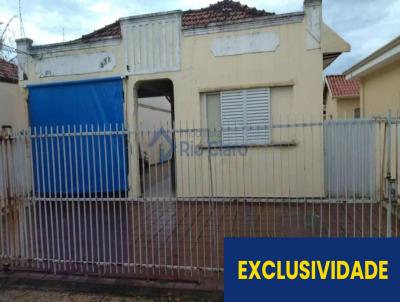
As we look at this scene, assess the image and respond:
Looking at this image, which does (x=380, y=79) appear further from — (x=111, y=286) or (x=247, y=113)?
(x=111, y=286)

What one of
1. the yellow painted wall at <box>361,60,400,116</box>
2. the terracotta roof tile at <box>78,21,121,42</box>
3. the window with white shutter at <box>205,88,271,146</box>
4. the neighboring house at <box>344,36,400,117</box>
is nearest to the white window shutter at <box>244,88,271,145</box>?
the window with white shutter at <box>205,88,271,146</box>

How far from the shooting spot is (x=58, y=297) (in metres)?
3.78

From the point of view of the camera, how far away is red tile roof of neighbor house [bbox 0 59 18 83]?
341 inches

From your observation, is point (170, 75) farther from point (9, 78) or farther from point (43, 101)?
point (9, 78)

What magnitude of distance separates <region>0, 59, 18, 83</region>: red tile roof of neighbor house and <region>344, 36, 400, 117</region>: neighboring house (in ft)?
29.5

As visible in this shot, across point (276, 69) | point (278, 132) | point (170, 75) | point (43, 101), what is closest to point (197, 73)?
point (170, 75)

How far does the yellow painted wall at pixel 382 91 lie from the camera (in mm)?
7732

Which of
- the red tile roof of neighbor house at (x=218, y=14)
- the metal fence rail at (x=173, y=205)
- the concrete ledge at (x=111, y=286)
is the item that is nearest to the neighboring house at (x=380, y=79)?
the metal fence rail at (x=173, y=205)

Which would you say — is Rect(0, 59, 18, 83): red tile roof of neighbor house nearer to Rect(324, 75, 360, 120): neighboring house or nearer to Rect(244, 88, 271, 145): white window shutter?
Rect(244, 88, 271, 145): white window shutter

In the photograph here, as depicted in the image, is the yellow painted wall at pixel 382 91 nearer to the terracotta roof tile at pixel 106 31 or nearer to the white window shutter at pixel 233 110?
the white window shutter at pixel 233 110

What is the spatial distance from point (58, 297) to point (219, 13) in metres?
7.47

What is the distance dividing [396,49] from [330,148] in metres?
2.37

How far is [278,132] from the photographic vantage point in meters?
7.71

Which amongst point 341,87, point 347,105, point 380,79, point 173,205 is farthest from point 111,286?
point 341,87
